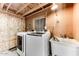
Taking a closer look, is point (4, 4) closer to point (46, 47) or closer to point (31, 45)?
point (31, 45)

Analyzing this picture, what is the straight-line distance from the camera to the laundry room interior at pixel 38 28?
51.5 inches

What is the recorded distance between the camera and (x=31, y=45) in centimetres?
138

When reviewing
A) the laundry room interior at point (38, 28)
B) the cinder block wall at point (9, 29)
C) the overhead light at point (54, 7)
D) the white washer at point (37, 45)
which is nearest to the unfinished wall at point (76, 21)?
the laundry room interior at point (38, 28)

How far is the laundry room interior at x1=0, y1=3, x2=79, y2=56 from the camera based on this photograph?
1.31 metres

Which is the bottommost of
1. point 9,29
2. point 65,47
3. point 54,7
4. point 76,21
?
point 65,47

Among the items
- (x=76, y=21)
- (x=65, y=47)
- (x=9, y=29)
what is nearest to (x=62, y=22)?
(x=76, y=21)

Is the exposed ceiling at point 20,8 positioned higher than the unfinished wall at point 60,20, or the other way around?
the exposed ceiling at point 20,8

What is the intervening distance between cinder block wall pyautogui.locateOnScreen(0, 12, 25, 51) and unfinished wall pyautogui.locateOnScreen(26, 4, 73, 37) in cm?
17

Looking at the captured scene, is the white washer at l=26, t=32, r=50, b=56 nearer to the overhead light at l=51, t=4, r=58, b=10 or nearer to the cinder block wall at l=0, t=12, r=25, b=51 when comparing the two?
the cinder block wall at l=0, t=12, r=25, b=51

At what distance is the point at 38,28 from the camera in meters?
1.43

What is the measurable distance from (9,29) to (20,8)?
1.24ft

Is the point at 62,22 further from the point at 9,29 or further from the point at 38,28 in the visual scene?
the point at 9,29

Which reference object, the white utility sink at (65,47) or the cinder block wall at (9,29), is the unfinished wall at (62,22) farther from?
the cinder block wall at (9,29)

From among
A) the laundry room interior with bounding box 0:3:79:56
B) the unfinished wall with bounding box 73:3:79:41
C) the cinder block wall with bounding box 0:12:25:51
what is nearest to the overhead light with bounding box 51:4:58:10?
the laundry room interior with bounding box 0:3:79:56
